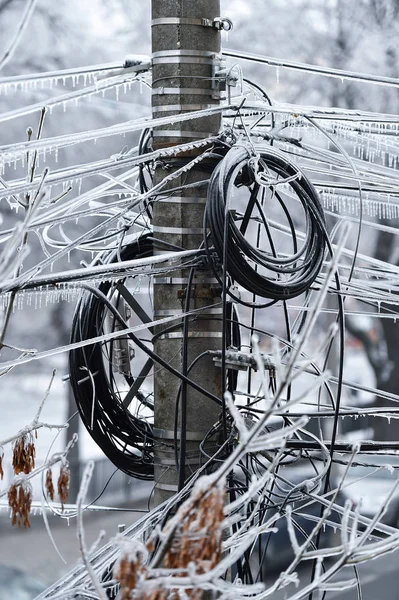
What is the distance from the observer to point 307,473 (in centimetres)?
1655

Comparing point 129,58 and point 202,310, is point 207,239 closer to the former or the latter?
point 202,310

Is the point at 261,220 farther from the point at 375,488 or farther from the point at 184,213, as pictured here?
the point at 375,488

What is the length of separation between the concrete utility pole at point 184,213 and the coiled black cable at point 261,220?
17 centimetres

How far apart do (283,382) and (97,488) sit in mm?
15568

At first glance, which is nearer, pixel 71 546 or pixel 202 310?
pixel 202 310

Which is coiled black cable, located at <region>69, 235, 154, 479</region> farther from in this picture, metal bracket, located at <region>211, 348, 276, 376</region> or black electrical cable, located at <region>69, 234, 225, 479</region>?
metal bracket, located at <region>211, 348, 276, 376</region>

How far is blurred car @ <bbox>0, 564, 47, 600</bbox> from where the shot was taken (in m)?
9.81

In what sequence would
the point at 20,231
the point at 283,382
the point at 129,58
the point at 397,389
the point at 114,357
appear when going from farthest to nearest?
the point at 397,389 → the point at 114,357 → the point at 129,58 → the point at 20,231 → the point at 283,382

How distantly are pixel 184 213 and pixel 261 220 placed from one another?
1.96 ft

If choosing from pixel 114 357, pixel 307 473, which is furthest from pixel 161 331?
pixel 307 473

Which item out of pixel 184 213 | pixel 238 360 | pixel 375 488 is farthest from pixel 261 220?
pixel 375 488

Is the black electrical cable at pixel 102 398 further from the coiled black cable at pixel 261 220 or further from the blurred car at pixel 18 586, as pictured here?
the blurred car at pixel 18 586

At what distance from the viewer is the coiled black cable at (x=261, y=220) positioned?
154 inches

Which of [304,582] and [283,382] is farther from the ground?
[283,382]
